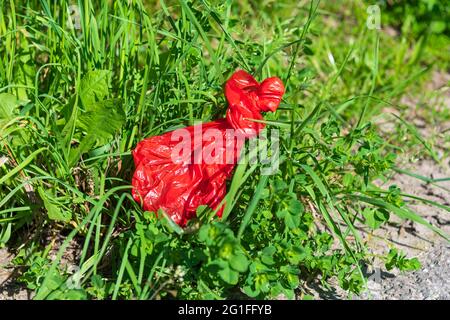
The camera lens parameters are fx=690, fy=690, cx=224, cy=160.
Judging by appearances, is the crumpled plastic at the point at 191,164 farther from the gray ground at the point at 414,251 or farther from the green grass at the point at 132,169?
the gray ground at the point at 414,251

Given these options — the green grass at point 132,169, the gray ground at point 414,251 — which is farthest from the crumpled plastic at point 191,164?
the gray ground at point 414,251

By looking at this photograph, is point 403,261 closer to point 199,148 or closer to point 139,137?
point 199,148

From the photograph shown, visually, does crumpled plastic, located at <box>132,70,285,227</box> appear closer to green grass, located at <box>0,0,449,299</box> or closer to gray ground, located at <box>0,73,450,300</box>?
green grass, located at <box>0,0,449,299</box>

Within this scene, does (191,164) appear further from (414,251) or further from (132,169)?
(414,251)

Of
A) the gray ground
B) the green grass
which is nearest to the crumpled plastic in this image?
the green grass

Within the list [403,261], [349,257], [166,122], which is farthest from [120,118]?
[403,261]

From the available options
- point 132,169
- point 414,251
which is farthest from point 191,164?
point 414,251

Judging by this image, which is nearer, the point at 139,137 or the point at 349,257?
the point at 349,257
